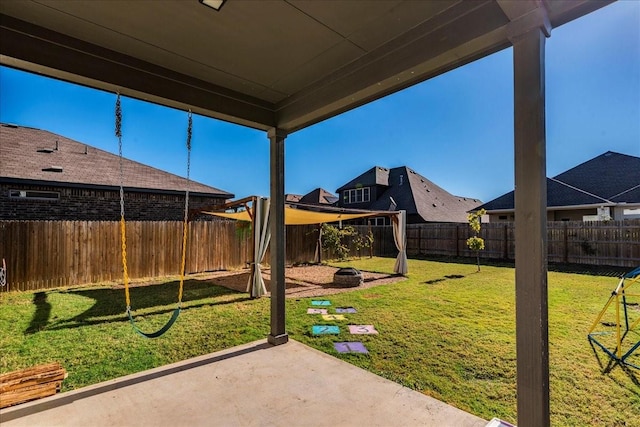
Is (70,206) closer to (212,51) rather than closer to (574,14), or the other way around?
(212,51)

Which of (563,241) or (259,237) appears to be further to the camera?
(563,241)

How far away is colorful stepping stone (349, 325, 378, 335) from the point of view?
4.27 m

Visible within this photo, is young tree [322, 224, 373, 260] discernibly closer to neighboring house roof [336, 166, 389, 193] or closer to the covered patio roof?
neighboring house roof [336, 166, 389, 193]

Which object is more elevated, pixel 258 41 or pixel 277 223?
pixel 258 41

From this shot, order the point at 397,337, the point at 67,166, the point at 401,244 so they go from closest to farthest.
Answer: the point at 397,337, the point at 401,244, the point at 67,166

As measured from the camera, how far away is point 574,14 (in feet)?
5.26

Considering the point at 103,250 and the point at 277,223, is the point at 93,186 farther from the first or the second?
the point at 277,223

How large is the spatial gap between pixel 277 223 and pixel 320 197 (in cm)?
2320

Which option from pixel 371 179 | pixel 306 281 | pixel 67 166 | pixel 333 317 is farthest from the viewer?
pixel 371 179

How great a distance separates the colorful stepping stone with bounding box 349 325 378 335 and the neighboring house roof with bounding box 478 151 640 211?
1236 cm

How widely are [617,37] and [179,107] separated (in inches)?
160

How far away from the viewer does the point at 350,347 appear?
3707 millimetres

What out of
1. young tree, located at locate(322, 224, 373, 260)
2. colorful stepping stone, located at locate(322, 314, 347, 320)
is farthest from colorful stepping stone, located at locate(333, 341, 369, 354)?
young tree, located at locate(322, 224, 373, 260)

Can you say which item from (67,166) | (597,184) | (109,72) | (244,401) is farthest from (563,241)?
(67,166)
